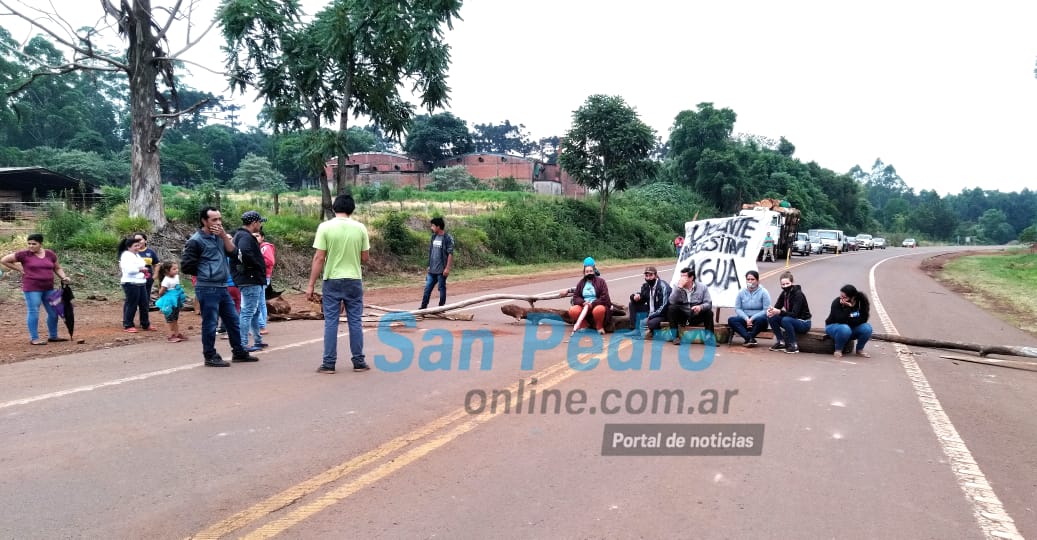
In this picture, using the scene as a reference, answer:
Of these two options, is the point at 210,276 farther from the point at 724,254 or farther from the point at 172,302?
the point at 724,254

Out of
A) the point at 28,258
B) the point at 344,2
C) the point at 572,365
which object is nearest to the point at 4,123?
the point at 344,2

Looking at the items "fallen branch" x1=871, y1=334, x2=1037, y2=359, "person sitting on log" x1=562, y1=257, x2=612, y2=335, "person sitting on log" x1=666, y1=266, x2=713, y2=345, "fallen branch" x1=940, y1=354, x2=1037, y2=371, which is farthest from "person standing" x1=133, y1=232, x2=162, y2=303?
"fallen branch" x1=940, y1=354, x2=1037, y2=371

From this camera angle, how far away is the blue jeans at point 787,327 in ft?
30.3

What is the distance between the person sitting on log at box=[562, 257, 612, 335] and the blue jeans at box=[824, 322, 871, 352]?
3234 mm

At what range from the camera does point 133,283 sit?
10.1 meters

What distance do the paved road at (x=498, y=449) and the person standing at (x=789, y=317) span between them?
0.80 metres

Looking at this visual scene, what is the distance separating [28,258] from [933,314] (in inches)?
663

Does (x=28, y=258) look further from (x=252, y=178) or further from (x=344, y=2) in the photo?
(x=252, y=178)

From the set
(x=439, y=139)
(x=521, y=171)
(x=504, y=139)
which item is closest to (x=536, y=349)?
(x=521, y=171)

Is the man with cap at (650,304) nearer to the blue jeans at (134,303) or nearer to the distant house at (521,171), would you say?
the blue jeans at (134,303)

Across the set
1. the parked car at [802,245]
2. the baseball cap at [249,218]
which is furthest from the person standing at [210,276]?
the parked car at [802,245]

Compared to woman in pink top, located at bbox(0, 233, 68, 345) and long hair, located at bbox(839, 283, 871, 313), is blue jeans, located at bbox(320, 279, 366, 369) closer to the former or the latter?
woman in pink top, located at bbox(0, 233, 68, 345)

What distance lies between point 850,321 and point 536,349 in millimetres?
4278

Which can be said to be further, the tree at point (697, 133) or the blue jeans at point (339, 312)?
the tree at point (697, 133)
